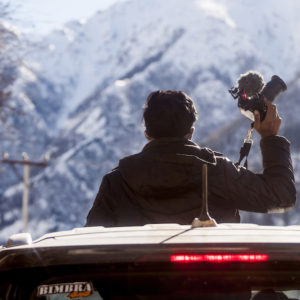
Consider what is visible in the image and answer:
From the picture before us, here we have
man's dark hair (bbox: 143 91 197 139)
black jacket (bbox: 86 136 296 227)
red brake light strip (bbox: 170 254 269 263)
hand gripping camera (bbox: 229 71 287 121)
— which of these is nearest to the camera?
red brake light strip (bbox: 170 254 269 263)

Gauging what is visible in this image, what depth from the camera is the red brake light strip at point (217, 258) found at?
250 cm

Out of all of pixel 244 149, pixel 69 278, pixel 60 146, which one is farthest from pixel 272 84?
pixel 60 146

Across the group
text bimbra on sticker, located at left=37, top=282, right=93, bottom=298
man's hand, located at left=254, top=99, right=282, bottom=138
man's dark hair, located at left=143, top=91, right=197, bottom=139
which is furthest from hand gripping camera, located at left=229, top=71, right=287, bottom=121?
text bimbra on sticker, located at left=37, top=282, right=93, bottom=298

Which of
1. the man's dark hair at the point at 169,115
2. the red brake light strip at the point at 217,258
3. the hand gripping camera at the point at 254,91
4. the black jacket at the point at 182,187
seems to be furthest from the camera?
the hand gripping camera at the point at 254,91

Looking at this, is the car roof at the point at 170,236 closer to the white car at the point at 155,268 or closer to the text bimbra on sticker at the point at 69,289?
the white car at the point at 155,268

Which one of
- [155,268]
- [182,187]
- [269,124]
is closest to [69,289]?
[155,268]

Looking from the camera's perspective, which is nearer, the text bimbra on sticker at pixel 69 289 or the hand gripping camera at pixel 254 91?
the text bimbra on sticker at pixel 69 289

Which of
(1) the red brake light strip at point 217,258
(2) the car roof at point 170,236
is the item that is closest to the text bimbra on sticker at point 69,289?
(2) the car roof at point 170,236

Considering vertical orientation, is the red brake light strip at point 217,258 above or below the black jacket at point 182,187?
above

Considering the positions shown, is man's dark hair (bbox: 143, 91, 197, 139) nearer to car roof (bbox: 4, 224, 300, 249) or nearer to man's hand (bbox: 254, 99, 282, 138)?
man's hand (bbox: 254, 99, 282, 138)

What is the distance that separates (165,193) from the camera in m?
4.08

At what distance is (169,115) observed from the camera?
4.46 metres

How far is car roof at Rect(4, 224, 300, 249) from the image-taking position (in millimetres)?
2566

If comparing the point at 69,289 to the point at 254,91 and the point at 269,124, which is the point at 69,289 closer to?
the point at 269,124
